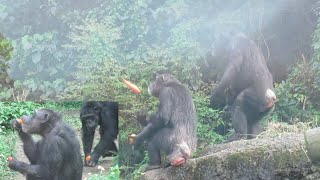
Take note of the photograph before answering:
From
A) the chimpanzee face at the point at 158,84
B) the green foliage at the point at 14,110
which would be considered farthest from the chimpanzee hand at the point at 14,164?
the chimpanzee face at the point at 158,84

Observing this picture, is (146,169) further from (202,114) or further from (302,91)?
(302,91)

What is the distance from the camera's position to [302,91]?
5812mm

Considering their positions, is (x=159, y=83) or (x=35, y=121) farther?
(x=159, y=83)

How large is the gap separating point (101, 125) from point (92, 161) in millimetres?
343

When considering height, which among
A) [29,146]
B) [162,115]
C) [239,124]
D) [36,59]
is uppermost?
[36,59]

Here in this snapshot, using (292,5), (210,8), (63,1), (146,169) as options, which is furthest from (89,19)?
(292,5)

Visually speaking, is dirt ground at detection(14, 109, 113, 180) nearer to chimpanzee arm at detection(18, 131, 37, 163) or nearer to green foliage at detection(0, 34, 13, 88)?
chimpanzee arm at detection(18, 131, 37, 163)

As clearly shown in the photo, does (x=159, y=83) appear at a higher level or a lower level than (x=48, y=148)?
higher

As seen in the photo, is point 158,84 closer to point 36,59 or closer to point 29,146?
point 36,59

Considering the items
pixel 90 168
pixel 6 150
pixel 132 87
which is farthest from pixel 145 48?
pixel 6 150

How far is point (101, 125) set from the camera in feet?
18.8

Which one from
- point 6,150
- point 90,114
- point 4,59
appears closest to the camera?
point 6,150

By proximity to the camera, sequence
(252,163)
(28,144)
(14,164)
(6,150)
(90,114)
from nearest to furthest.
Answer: (14,164)
(28,144)
(6,150)
(252,163)
(90,114)

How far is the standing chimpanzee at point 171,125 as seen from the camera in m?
5.53
